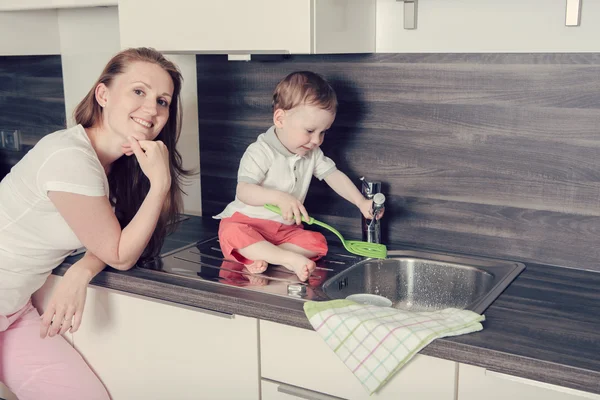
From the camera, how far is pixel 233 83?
1.98 meters

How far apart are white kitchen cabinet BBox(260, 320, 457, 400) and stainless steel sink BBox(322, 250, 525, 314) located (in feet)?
0.88

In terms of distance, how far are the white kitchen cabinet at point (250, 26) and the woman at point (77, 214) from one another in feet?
0.34

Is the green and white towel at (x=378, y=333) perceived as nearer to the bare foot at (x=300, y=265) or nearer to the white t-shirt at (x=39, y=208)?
the bare foot at (x=300, y=265)

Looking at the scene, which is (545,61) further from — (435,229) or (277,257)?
(277,257)

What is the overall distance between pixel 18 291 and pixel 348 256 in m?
0.80

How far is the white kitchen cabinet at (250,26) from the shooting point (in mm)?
1467

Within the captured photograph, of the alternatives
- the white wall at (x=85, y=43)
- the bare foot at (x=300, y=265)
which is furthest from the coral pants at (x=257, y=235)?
the white wall at (x=85, y=43)

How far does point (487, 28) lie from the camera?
1.58 metres

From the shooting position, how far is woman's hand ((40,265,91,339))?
1.51 metres

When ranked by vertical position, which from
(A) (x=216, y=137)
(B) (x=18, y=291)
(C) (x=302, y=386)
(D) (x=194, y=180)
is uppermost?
(A) (x=216, y=137)

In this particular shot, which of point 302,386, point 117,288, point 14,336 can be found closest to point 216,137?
point 117,288

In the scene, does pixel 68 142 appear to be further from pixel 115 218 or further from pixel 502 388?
pixel 502 388

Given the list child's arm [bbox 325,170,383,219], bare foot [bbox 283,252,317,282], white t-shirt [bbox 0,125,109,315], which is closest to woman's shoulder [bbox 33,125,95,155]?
white t-shirt [bbox 0,125,109,315]

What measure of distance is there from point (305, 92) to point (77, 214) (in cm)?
58
